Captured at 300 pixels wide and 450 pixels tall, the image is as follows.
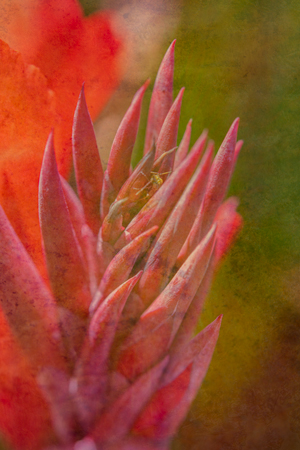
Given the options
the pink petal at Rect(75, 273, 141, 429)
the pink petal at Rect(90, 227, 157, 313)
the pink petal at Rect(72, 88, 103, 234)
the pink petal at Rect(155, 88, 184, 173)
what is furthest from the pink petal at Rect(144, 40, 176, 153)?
the pink petal at Rect(75, 273, 141, 429)

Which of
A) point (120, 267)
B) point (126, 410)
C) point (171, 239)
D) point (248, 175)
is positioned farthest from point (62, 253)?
point (248, 175)

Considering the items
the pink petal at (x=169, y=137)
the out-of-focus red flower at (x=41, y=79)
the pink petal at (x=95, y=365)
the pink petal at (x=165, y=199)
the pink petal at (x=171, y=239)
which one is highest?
the out-of-focus red flower at (x=41, y=79)

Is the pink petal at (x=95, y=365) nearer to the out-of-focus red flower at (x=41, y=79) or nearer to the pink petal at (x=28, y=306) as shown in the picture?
the pink petal at (x=28, y=306)

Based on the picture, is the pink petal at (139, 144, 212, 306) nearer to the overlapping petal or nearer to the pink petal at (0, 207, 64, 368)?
the overlapping petal

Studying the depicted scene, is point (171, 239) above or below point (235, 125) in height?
below

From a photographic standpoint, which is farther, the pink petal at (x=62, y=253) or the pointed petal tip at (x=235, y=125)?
the pointed petal tip at (x=235, y=125)

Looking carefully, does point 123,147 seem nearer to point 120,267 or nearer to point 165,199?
point 165,199

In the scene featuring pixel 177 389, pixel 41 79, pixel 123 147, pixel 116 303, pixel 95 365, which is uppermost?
pixel 41 79

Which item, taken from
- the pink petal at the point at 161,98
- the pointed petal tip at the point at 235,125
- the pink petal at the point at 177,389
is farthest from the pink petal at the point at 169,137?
the pink petal at the point at 177,389
